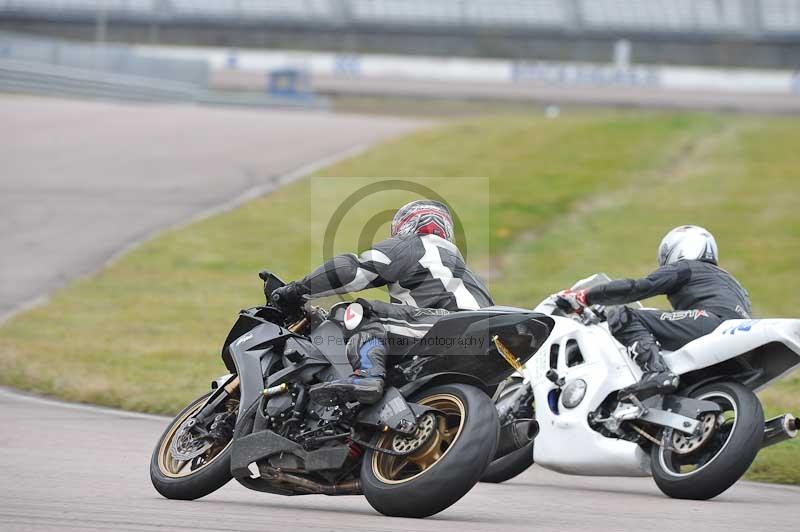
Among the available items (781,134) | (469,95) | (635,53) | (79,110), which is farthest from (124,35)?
(781,134)

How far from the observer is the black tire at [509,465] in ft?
27.5

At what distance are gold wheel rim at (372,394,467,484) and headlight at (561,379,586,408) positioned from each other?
89.5 inches

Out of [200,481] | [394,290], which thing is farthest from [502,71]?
[200,481]

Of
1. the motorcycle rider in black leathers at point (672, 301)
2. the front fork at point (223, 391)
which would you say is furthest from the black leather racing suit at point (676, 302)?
the front fork at point (223, 391)

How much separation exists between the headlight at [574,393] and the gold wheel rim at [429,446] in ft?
7.45

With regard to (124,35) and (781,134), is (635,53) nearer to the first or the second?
(124,35)

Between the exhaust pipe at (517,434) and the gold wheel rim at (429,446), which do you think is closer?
the gold wheel rim at (429,446)

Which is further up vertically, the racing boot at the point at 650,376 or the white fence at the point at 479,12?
the white fence at the point at 479,12

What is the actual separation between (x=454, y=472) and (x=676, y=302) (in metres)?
3.21

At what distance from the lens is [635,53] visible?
58406mm

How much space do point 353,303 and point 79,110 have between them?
2668 centimetres

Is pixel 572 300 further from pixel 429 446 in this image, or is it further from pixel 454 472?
pixel 454 472

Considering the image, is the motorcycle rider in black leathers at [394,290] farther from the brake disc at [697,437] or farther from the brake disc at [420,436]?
the brake disc at [697,437]

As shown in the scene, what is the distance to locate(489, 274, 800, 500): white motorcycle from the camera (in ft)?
24.1
